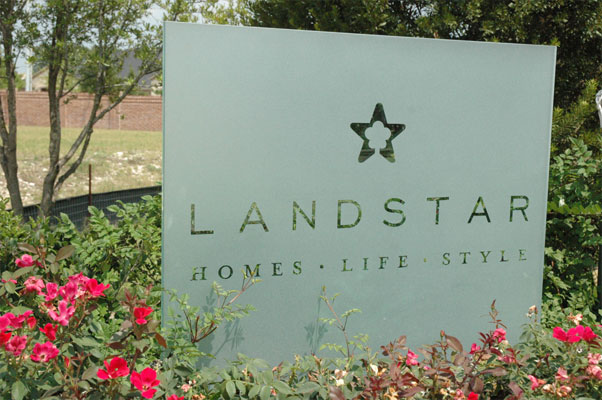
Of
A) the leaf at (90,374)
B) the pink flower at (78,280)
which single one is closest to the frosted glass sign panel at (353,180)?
the pink flower at (78,280)

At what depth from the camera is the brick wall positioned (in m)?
35.6

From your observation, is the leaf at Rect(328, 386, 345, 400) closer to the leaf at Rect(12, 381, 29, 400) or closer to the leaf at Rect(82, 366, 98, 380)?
the leaf at Rect(82, 366, 98, 380)

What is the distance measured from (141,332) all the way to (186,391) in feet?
1.36

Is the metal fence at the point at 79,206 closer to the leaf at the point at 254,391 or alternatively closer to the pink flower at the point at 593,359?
the leaf at the point at 254,391

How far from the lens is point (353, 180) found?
10.4ft

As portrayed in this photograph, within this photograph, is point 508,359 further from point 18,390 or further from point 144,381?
point 18,390

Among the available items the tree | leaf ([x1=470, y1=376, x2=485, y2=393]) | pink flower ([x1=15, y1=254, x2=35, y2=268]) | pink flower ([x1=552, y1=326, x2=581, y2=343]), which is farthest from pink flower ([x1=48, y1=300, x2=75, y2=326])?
the tree

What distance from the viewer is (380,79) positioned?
10.5 feet

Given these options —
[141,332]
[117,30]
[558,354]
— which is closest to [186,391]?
[141,332]

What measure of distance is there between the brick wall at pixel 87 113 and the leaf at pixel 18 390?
34.1 meters

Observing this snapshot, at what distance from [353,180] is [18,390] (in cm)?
180

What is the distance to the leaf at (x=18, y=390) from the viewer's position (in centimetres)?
202

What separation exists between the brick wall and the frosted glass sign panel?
1301 inches

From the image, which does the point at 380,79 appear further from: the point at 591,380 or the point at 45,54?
the point at 45,54
